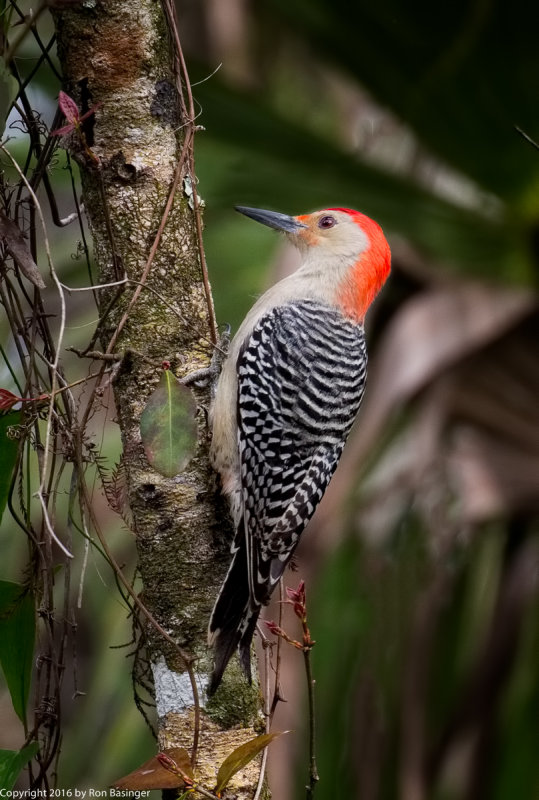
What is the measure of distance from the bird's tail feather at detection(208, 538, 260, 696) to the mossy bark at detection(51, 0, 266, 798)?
0.09 feet

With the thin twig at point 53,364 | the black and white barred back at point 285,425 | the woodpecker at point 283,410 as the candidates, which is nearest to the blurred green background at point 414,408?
the woodpecker at point 283,410

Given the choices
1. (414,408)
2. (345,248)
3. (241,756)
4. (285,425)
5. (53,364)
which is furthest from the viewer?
(414,408)

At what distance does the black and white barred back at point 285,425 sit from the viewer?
2455 millimetres

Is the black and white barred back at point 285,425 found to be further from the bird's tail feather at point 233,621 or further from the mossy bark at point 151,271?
the mossy bark at point 151,271

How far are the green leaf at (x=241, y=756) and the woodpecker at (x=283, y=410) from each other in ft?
1.02

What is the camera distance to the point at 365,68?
4.21 meters

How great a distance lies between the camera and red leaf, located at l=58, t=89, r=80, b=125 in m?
2.06

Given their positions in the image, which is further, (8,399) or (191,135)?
(191,135)

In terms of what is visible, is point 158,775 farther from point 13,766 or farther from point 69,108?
point 69,108

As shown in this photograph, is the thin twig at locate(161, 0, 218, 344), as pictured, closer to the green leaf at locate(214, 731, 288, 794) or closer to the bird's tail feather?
the bird's tail feather

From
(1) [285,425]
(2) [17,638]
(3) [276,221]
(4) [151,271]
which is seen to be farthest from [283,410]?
(2) [17,638]

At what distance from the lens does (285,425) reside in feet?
8.84

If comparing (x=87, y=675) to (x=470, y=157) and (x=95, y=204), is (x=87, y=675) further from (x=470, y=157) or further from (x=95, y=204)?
(x=95, y=204)

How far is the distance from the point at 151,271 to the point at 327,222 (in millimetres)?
1103
